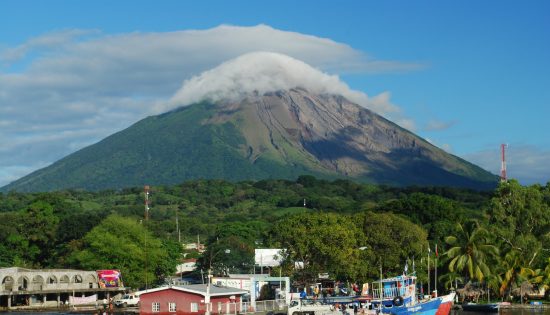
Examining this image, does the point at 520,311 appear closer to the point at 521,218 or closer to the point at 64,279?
the point at 521,218

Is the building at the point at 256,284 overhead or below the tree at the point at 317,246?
below

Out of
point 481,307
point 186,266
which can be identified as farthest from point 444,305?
point 186,266

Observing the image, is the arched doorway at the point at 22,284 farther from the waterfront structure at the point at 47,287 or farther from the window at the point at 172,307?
the window at the point at 172,307

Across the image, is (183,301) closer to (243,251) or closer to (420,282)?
(420,282)

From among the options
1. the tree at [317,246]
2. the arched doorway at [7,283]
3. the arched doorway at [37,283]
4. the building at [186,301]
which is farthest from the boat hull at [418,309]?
the arched doorway at [7,283]

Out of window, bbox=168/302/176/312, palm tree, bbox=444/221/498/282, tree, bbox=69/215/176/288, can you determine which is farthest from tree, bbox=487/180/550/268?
tree, bbox=69/215/176/288
